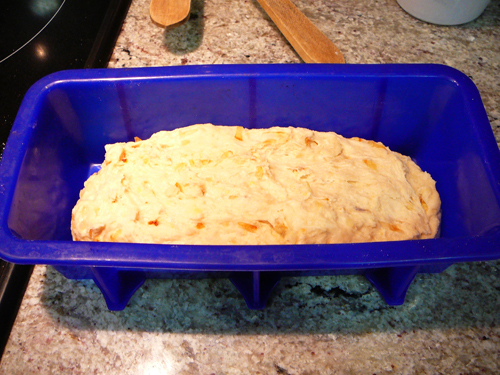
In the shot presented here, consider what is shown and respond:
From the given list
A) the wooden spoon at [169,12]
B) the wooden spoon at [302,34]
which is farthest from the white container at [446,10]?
the wooden spoon at [169,12]

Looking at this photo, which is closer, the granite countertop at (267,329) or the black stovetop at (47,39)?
the granite countertop at (267,329)

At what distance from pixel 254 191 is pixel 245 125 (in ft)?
0.74

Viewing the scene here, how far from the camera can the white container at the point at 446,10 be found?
1.26m

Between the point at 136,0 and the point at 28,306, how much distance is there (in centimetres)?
102

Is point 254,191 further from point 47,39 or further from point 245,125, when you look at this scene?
point 47,39

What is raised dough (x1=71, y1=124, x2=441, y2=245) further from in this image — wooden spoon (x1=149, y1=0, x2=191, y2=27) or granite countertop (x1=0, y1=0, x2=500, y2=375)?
wooden spoon (x1=149, y1=0, x2=191, y2=27)

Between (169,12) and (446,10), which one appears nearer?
(169,12)

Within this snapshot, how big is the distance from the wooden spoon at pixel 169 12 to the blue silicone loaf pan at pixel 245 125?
0.24 m

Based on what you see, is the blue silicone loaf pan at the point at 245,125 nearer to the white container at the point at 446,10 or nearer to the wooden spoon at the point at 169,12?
the wooden spoon at the point at 169,12

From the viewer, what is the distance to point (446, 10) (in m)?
1.28

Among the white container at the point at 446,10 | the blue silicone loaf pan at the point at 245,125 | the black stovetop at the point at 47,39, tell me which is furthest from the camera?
the white container at the point at 446,10

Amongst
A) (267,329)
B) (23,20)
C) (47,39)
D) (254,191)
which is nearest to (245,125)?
(254,191)

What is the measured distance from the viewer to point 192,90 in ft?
3.07

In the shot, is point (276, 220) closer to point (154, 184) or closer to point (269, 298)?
point (269, 298)
